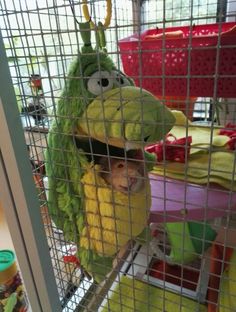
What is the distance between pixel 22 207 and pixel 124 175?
22 centimetres

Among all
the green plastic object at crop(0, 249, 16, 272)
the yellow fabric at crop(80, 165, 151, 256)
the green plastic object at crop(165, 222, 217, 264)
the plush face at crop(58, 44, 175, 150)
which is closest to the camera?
the plush face at crop(58, 44, 175, 150)

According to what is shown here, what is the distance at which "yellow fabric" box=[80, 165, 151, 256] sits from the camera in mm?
560

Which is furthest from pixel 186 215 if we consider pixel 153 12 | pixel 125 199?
pixel 153 12

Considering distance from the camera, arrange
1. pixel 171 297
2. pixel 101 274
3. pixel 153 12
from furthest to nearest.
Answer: pixel 153 12 → pixel 171 297 → pixel 101 274

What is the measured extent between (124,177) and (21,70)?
1.08 feet

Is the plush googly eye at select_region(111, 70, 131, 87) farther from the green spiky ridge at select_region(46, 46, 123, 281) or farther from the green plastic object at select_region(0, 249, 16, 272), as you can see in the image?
the green plastic object at select_region(0, 249, 16, 272)

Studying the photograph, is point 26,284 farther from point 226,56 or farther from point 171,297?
point 226,56

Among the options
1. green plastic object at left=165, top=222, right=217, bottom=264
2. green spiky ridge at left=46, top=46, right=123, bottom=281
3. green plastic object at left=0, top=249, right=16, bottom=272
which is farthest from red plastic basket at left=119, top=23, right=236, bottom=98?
green plastic object at left=0, top=249, right=16, bottom=272

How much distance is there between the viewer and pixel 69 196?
604mm

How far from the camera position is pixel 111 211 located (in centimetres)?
56

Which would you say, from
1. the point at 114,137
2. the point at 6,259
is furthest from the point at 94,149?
the point at 6,259

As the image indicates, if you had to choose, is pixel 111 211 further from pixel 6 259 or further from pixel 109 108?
pixel 6 259

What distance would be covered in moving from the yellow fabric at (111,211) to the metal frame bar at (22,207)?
0.39 feet

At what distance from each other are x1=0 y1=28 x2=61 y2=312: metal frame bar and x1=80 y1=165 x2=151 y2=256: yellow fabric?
0.12m
